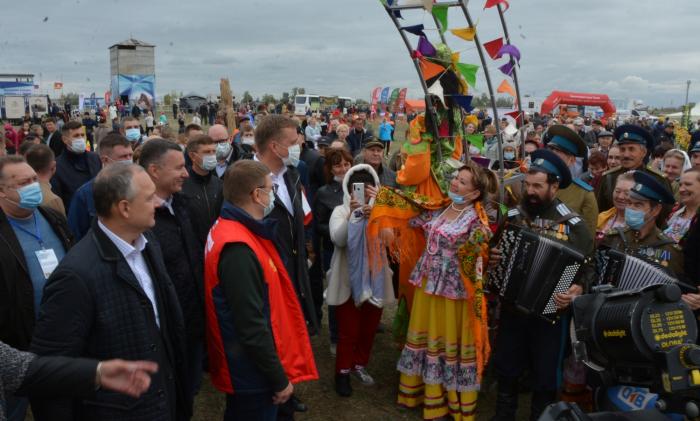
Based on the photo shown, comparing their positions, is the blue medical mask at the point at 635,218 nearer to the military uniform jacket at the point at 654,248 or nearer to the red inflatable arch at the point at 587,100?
the military uniform jacket at the point at 654,248

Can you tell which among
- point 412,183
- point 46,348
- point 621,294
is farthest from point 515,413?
point 46,348

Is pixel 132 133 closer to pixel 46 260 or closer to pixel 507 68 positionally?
pixel 46 260

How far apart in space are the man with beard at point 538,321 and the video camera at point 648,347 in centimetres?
141

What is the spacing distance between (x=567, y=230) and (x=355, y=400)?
2.10m

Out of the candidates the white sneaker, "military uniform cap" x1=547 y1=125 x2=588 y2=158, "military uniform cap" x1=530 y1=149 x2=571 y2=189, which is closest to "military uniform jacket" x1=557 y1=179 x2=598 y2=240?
"military uniform cap" x1=547 y1=125 x2=588 y2=158

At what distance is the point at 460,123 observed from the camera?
13.8ft

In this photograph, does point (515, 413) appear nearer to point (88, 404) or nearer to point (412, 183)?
point (412, 183)

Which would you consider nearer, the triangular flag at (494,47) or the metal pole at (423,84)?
the metal pole at (423,84)

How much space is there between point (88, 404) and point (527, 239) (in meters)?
2.67

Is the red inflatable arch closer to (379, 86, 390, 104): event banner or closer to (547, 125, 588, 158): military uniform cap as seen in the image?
(379, 86, 390, 104): event banner

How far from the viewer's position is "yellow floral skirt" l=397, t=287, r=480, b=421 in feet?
12.5

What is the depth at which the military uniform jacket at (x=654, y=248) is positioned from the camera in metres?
3.38

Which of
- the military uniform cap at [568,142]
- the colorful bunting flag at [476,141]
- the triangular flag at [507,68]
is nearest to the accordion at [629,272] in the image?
the colorful bunting flag at [476,141]

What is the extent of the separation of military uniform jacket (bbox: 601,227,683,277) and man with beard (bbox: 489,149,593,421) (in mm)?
217
